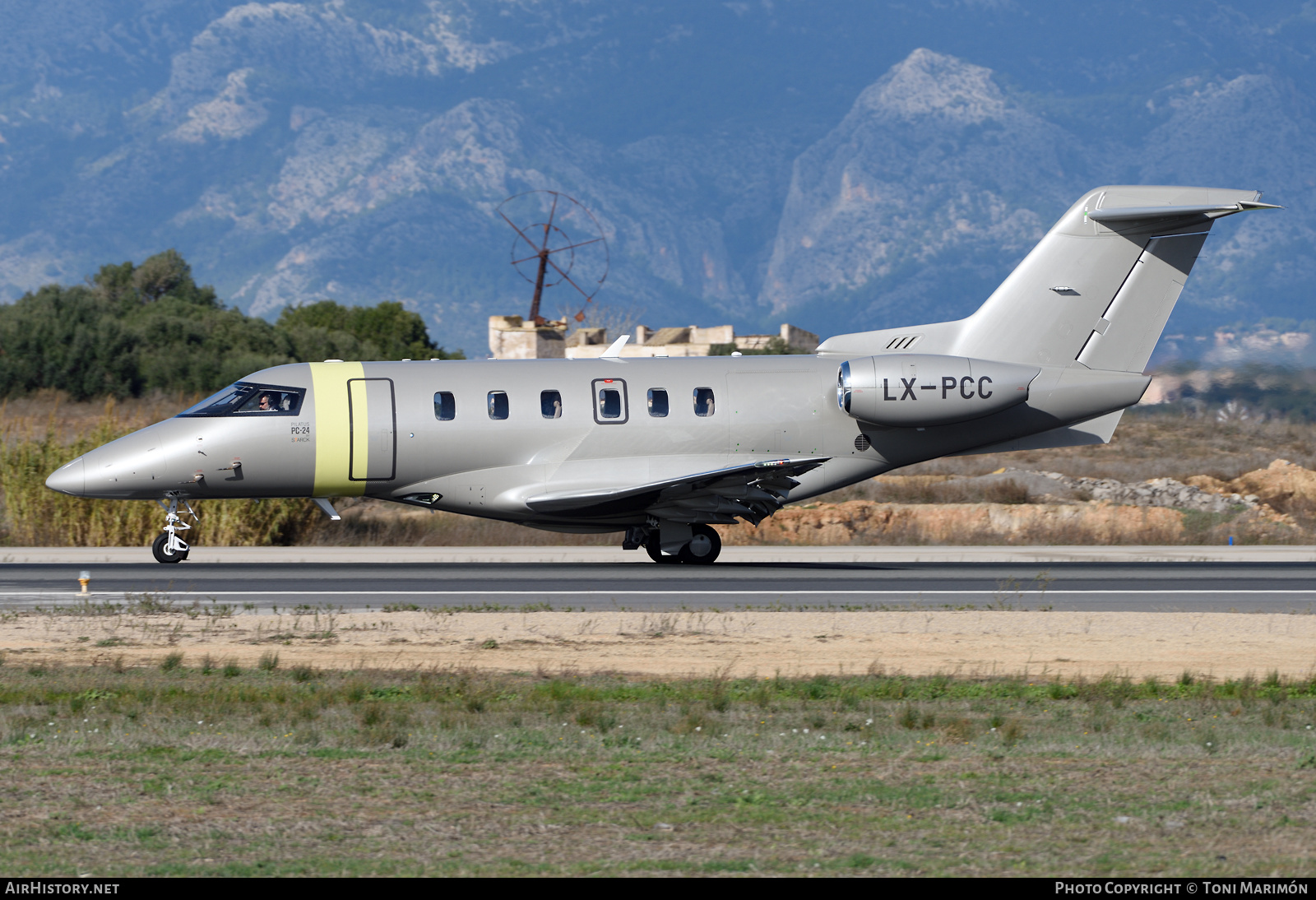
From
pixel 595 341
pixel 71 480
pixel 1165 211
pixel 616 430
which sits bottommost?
pixel 71 480

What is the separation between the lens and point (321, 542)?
3006 centimetres

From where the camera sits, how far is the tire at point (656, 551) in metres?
24.3

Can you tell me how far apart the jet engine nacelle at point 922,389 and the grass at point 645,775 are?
10293 mm

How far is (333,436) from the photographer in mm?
23156

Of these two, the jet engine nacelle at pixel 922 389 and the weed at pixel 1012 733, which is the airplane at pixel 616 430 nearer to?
the jet engine nacelle at pixel 922 389

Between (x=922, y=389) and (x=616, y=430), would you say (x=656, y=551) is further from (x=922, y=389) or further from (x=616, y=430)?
(x=922, y=389)

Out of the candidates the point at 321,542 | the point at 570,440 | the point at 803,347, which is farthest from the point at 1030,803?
the point at 803,347

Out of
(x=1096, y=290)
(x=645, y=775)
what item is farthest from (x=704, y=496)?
(x=645, y=775)

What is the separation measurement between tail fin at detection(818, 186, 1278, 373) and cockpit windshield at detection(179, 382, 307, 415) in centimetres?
912

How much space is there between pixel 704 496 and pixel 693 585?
8.53 feet

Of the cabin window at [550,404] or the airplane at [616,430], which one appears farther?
the cabin window at [550,404]

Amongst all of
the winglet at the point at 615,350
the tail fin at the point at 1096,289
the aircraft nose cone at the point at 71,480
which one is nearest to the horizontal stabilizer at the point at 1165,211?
the tail fin at the point at 1096,289

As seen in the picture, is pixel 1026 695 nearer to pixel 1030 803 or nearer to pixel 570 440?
pixel 1030 803
